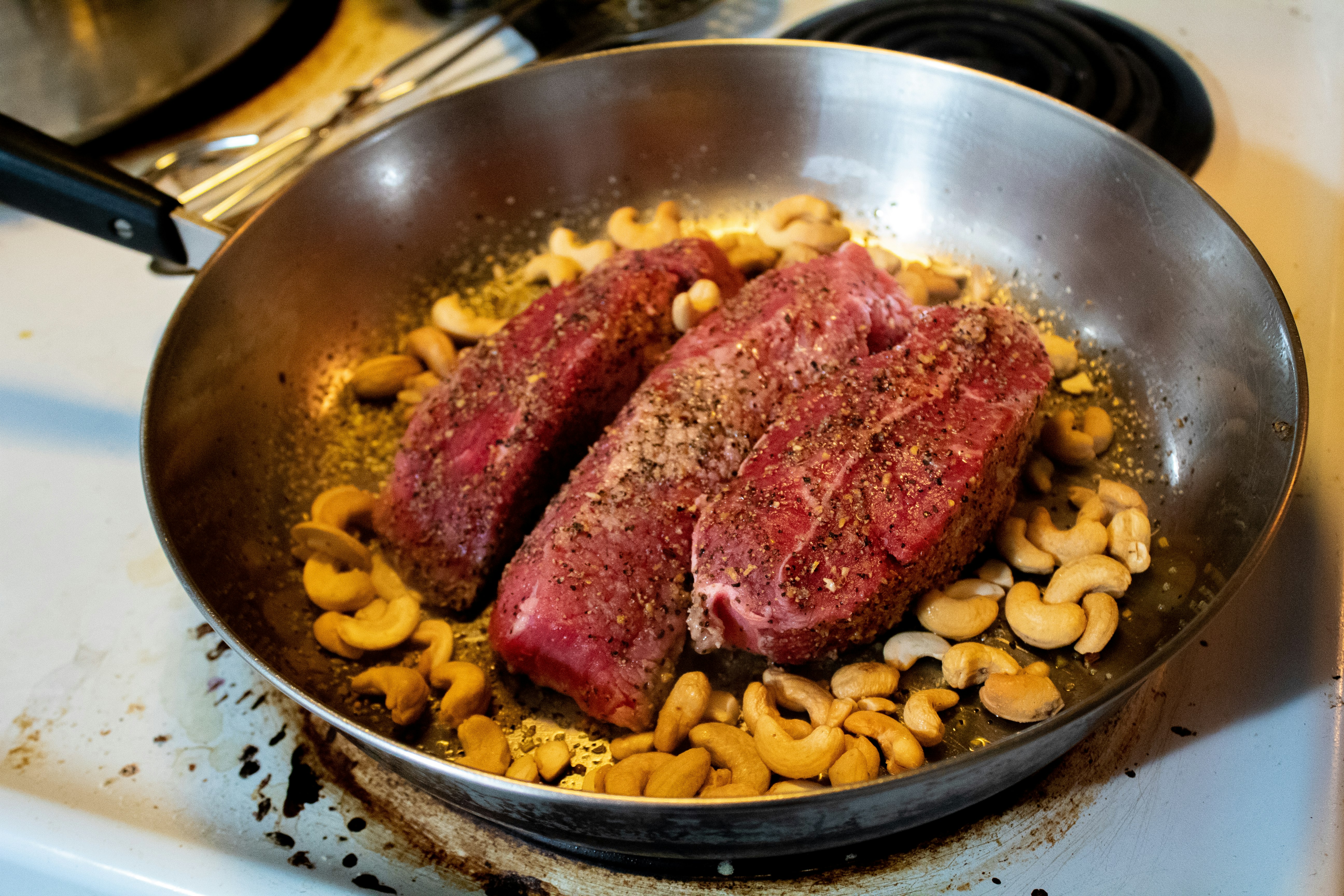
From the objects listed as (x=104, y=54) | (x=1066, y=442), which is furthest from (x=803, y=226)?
(x=104, y=54)

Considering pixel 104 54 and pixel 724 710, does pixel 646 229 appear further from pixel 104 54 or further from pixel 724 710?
pixel 104 54

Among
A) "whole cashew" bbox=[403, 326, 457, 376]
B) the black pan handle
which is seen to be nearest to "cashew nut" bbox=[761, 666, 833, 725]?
"whole cashew" bbox=[403, 326, 457, 376]

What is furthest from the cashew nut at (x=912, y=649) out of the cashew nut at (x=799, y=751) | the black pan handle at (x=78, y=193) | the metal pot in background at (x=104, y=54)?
the metal pot in background at (x=104, y=54)

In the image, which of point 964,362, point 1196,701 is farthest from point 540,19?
point 1196,701

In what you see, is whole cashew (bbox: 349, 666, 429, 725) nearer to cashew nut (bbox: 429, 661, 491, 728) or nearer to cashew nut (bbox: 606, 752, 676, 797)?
cashew nut (bbox: 429, 661, 491, 728)

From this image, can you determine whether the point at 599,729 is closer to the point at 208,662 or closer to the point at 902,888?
the point at 902,888

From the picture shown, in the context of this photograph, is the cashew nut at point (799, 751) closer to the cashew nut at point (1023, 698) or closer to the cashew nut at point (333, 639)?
the cashew nut at point (1023, 698)
